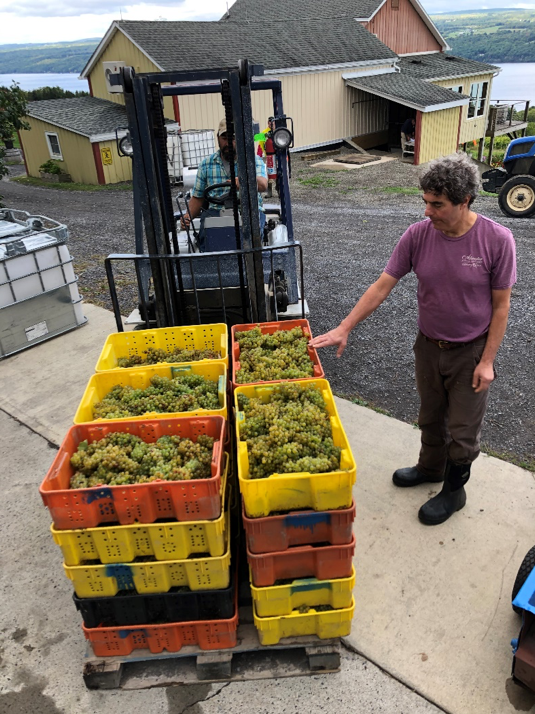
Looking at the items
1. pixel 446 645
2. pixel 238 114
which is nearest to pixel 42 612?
pixel 446 645

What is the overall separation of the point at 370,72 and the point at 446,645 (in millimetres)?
24736

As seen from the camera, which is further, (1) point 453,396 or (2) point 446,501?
(2) point 446,501

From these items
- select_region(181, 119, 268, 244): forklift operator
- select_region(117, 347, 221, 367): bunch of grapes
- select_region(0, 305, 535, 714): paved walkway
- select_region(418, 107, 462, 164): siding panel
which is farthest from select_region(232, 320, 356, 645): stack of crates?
select_region(418, 107, 462, 164): siding panel

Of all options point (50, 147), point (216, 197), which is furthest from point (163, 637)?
point (50, 147)

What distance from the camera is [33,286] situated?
647 centimetres

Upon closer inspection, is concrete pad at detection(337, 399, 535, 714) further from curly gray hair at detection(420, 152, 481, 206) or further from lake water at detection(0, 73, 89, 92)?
lake water at detection(0, 73, 89, 92)

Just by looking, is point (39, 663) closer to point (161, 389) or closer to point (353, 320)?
point (161, 389)

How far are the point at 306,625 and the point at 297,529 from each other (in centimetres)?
60

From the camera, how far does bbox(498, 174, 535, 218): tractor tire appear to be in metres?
11.8

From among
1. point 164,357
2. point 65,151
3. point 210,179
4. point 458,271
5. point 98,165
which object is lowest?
point 98,165

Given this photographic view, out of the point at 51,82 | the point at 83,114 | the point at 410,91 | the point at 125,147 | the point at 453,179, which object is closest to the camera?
the point at 453,179

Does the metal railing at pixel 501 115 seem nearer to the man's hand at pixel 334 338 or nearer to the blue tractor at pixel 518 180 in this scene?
the blue tractor at pixel 518 180

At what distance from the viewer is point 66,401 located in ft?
17.9

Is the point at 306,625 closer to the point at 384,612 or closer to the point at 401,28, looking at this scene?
the point at 384,612
